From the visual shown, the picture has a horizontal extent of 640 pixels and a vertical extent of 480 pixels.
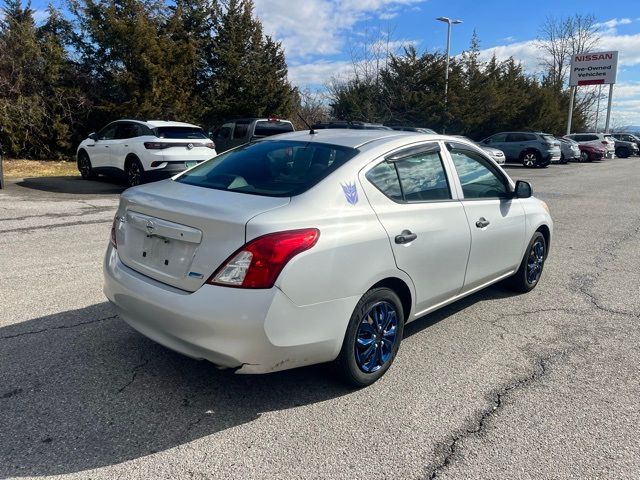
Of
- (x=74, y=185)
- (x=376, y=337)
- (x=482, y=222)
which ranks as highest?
(x=482, y=222)

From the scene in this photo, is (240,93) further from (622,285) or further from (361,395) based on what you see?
(361,395)

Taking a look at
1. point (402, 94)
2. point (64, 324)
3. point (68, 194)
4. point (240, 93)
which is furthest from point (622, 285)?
point (402, 94)

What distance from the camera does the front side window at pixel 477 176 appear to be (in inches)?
173

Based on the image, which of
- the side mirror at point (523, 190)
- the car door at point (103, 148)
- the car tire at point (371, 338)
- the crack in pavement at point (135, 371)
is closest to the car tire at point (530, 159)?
the car door at point (103, 148)

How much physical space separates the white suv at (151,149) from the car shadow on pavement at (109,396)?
7792 millimetres

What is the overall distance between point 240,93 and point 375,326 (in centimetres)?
2343

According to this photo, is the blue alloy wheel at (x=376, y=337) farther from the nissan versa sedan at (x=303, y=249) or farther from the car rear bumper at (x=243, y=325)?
the car rear bumper at (x=243, y=325)

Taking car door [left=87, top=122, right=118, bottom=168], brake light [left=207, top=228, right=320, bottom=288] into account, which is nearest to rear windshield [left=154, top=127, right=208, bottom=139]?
car door [left=87, top=122, right=118, bottom=168]

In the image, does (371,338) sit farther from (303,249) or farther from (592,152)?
(592,152)

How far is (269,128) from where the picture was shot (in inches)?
635

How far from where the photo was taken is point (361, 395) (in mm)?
3396

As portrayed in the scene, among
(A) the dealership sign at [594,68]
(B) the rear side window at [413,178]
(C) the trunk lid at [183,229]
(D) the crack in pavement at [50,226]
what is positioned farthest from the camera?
(A) the dealership sign at [594,68]

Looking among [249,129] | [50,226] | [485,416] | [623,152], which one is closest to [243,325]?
[485,416]

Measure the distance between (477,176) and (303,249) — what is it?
7.62 feet
